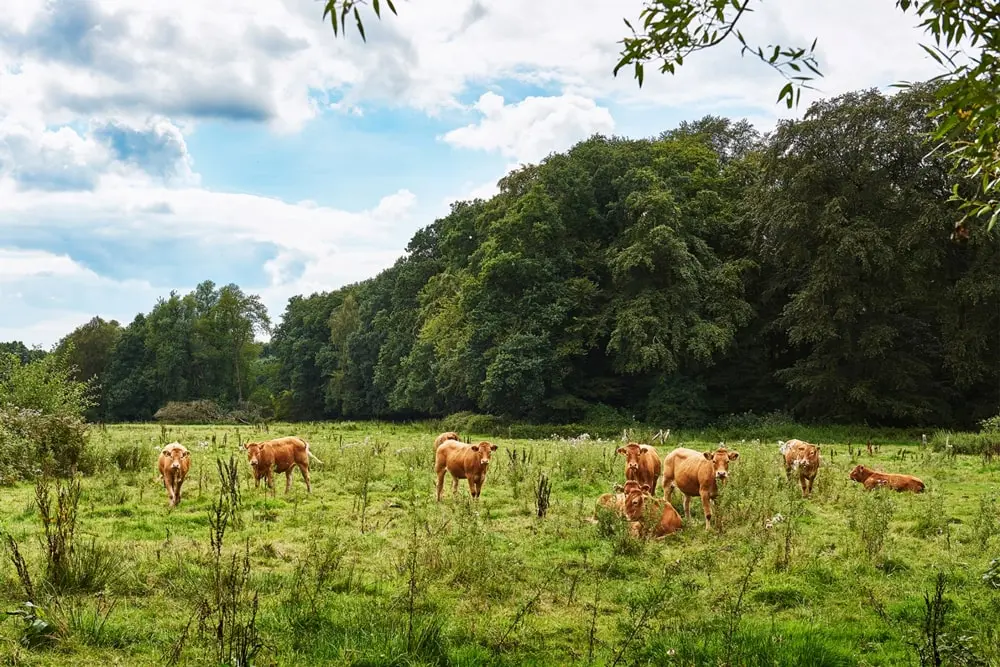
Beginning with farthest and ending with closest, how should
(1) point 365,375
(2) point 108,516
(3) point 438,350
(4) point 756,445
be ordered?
(1) point 365,375 → (3) point 438,350 → (4) point 756,445 → (2) point 108,516

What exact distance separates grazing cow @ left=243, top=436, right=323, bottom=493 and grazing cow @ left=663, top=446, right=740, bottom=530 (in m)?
6.57

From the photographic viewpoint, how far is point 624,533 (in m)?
9.30

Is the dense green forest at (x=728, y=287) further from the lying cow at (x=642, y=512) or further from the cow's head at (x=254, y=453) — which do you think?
the lying cow at (x=642, y=512)

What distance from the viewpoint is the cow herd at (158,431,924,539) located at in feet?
33.4

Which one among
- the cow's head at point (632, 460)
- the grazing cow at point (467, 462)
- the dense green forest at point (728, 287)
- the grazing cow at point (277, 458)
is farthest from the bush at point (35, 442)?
the cow's head at point (632, 460)

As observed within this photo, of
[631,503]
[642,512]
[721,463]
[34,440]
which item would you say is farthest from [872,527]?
[34,440]

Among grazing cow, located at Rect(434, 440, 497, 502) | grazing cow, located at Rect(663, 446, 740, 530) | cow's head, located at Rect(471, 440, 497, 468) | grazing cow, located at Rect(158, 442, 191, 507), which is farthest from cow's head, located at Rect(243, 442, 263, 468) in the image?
grazing cow, located at Rect(663, 446, 740, 530)

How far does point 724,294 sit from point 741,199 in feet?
24.4

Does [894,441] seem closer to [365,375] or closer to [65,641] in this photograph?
[65,641]

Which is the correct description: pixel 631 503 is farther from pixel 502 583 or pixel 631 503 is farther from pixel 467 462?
pixel 467 462

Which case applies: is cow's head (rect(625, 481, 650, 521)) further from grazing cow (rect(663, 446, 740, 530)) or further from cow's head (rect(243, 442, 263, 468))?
cow's head (rect(243, 442, 263, 468))

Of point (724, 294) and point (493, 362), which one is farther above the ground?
point (724, 294)

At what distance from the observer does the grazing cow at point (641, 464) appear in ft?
40.0

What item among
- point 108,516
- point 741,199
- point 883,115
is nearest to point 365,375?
point 741,199
